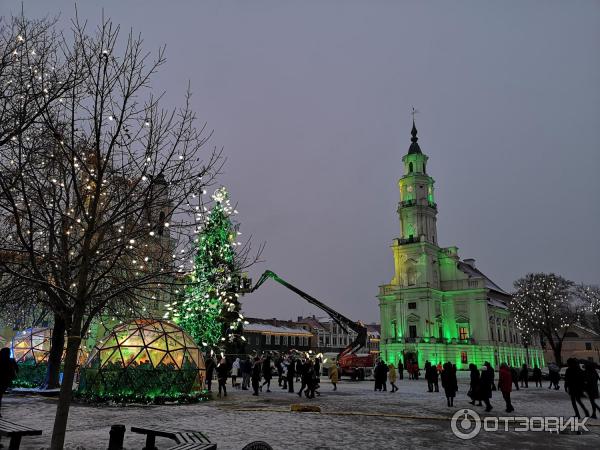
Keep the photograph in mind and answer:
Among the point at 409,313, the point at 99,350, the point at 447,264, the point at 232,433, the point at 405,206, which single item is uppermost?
the point at 405,206

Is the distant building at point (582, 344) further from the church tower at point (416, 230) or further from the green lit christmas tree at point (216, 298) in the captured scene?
the green lit christmas tree at point (216, 298)

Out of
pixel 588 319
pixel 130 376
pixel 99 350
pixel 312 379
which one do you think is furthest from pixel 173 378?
pixel 588 319

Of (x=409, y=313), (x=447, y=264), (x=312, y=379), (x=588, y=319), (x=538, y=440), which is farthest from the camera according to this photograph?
(x=588, y=319)

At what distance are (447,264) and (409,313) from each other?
10.6 meters

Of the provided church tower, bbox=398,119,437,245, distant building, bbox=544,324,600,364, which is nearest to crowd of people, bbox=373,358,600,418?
church tower, bbox=398,119,437,245

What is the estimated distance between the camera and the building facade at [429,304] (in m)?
58.9

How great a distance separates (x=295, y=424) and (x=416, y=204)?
58337 mm

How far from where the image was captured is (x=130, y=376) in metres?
14.9

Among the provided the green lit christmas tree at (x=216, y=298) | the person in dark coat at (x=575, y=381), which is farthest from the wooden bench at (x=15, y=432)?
the green lit christmas tree at (x=216, y=298)

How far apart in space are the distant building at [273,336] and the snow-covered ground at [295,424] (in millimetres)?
48679

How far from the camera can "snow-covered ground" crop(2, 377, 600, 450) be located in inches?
346

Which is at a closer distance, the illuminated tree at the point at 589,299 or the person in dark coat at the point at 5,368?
the person in dark coat at the point at 5,368

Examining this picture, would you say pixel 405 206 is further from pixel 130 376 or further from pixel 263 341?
pixel 130 376

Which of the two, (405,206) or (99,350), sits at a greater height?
(405,206)
